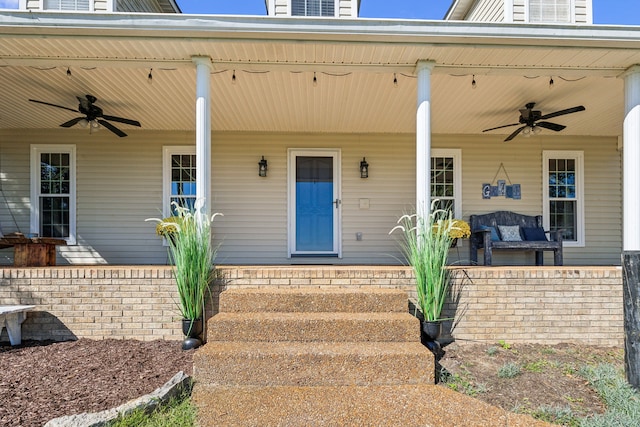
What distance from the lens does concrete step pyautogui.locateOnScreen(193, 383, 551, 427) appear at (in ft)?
7.21

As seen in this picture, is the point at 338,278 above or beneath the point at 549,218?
beneath

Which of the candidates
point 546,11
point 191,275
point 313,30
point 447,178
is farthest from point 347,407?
point 546,11

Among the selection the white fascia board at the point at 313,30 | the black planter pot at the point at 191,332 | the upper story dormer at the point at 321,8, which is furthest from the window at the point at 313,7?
the black planter pot at the point at 191,332

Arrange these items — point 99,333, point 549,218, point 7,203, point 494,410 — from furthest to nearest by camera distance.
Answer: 1. point 549,218
2. point 7,203
3. point 99,333
4. point 494,410

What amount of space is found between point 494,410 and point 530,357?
1.09 metres

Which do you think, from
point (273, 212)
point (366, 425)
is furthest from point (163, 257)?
point (366, 425)

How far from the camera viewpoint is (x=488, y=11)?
21.3ft

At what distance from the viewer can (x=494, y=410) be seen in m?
2.35

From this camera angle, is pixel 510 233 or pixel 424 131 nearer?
pixel 424 131

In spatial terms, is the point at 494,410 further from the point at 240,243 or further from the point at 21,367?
the point at 240,243

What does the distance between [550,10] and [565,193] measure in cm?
293

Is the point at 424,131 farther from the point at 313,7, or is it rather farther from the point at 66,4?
the point at 66,4

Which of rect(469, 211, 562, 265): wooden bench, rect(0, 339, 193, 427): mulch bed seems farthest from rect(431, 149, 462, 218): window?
rect(0, 339, 193, 427): mulch bed

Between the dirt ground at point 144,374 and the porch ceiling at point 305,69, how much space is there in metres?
2.67
